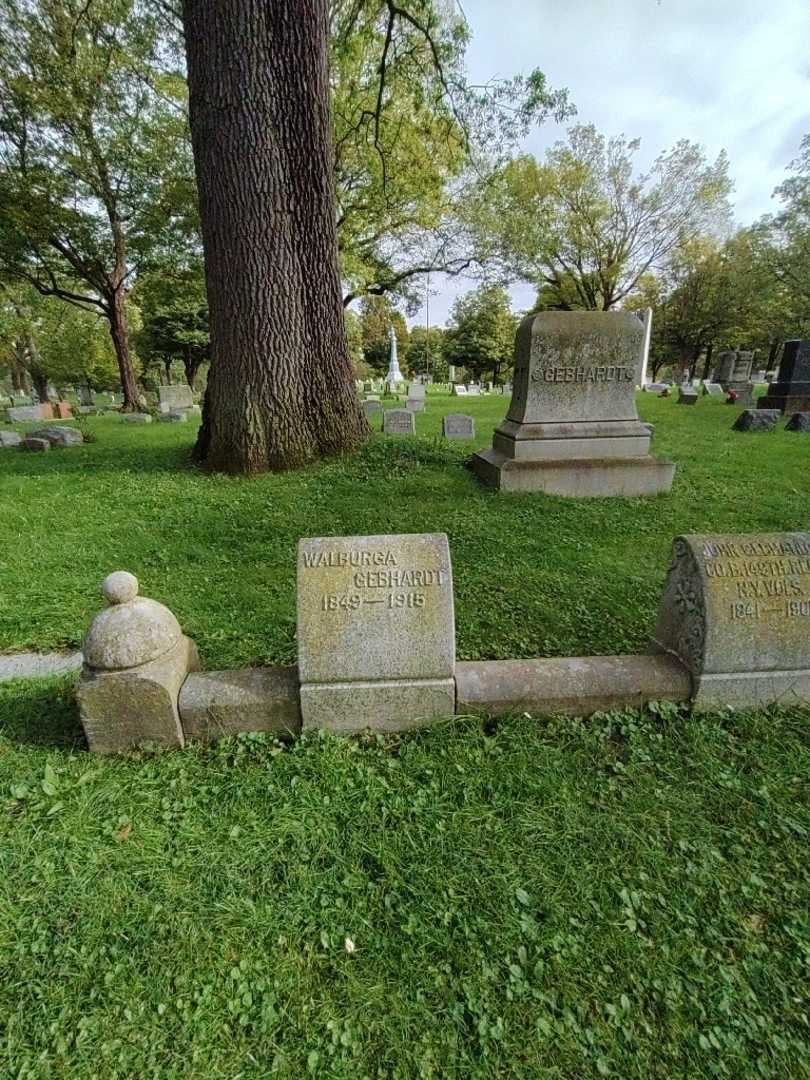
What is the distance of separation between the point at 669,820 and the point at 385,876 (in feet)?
3.69

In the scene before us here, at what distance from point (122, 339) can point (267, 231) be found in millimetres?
16449

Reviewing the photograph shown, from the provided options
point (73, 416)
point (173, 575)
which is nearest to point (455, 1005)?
point (173, 575)

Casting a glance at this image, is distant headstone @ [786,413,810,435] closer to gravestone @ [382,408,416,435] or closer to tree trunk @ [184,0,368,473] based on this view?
gravestone @ [382,408,416,435]

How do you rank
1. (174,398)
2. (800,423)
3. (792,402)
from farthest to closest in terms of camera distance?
(174,398) → (792,402) → (800,423)

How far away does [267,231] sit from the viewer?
6.02 meters

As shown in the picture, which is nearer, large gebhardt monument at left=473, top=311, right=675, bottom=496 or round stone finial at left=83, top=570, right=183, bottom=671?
round stone finial at left=83, top=570, right=183, bottom=671

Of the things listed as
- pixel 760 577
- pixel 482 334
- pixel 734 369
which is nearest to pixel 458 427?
pixel 760 577

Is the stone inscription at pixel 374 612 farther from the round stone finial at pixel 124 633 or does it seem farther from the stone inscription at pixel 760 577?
the stone inscription at pixel 760 577

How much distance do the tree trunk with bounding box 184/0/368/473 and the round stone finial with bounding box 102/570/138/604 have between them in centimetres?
441

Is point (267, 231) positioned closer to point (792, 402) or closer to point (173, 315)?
point (792, 402)

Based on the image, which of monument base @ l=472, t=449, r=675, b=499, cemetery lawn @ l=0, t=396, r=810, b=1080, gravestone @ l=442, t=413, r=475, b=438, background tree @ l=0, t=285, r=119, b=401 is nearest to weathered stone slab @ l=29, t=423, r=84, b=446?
gravestone @ l=442, t=413, r=475, b=438

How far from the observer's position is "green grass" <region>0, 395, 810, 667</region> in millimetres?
3361

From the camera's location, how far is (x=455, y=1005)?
143 centimetres

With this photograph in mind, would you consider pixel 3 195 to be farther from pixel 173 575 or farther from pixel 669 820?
pixel 669 820
